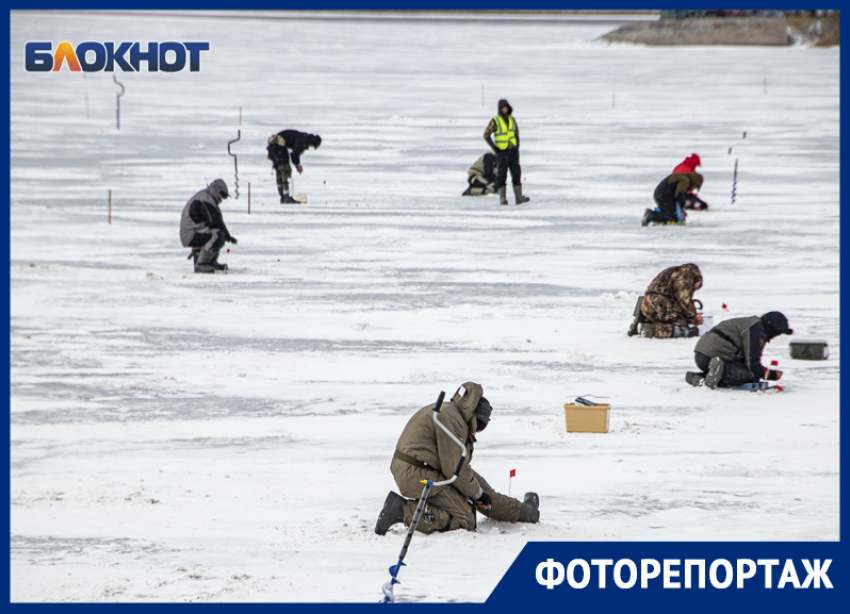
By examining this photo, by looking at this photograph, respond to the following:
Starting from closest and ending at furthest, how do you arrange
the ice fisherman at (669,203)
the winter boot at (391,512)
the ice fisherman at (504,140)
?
the winter boot at (391,512) < the ice fisherman at (669,203) < the ice fisherman at (504,140)

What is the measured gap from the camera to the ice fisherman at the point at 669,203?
15.1 meters

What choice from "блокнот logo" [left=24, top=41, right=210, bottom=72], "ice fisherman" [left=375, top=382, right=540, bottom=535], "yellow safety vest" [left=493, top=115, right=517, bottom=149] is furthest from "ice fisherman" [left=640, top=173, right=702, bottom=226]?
"ice fisherman" [left=375, top=382, right=540, bottom=535]

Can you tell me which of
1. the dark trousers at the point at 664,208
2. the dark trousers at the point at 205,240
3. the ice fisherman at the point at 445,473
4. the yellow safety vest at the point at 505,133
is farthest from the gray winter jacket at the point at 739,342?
the yellow safety vest at the point at 505,133

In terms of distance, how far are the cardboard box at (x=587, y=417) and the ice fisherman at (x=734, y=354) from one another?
128 cm

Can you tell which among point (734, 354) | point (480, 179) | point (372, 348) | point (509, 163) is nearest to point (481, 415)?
point (734, 354)

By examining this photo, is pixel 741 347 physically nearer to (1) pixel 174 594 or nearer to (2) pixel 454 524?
(2) pixel 454 524

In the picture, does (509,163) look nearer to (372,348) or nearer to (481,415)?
(372,348)

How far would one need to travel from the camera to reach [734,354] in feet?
25.8

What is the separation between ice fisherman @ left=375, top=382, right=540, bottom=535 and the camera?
16.6 ft

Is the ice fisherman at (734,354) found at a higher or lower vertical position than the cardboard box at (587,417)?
higher

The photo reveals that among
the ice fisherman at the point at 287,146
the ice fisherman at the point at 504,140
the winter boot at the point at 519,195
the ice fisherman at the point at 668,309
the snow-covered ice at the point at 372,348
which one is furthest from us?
the winter boot at the point at 519,195

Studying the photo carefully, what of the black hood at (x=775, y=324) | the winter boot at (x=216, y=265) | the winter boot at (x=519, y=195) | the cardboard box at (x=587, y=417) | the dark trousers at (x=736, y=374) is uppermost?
the winter boot at (x=519, y=195)

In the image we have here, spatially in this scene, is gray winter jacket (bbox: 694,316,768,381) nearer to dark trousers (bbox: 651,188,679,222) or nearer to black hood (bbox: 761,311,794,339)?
black hood (bbox: 761,311,794,339)

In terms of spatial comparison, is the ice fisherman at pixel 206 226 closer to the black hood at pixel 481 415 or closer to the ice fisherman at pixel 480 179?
the ice fisherman at pixel 480 179
